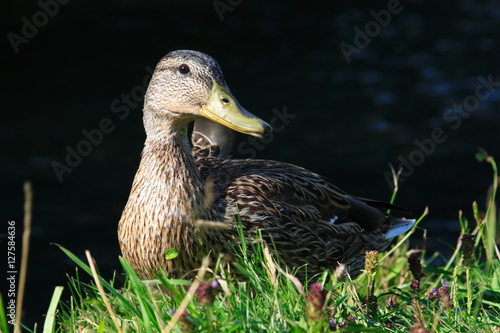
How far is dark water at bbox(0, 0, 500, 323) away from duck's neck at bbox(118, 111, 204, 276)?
11.7 feet

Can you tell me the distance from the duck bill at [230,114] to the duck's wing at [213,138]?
1.16 m

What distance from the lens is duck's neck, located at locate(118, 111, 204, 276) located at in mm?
3928

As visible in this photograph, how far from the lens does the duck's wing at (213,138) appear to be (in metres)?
5.26

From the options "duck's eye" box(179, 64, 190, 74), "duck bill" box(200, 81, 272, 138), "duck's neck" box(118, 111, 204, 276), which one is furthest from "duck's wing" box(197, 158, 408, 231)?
"duck's eye" box(179, 64, 190, 74)

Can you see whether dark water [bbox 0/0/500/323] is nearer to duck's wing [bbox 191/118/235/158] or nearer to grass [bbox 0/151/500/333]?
duck's wing [bbox 191/118/235/158]

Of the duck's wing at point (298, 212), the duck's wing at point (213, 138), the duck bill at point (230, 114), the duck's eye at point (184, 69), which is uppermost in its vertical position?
the duck's eye at point (184, 69)

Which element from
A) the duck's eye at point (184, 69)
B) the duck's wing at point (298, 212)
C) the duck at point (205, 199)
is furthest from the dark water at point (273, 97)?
the duck's eye at point (184, 69)

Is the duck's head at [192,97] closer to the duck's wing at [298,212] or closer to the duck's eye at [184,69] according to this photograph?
the duck's eye at [184,69]

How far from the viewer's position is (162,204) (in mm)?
3994

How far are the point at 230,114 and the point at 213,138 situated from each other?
132 cm

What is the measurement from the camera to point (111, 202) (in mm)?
8789

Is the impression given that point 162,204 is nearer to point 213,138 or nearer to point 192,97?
point 192,97

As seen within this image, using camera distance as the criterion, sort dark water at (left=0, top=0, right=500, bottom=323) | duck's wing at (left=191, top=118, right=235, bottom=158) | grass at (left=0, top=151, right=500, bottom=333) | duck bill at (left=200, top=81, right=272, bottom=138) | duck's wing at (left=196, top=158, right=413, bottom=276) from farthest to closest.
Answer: dark water at (left=0, top=0, right=500, bottom=323) → duck's wing at (left=191, top=118, right=235, bottom=158) → duck's wing at (left=196, top=158, right=413, bottom=276) → duck bill at (left=200, top=81, right=272, bottom=138) → grass at (left=0, top=151, right=500, bottom=333)

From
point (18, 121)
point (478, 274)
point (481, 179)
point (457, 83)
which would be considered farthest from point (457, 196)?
point (18, 121)
